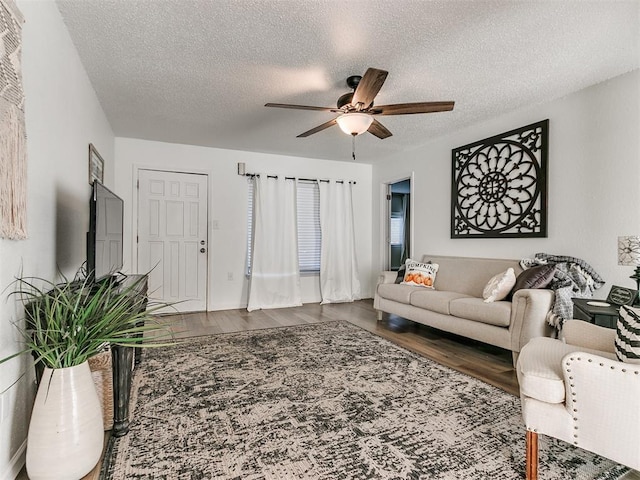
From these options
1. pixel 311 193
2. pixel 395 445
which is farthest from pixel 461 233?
pixel 395 445

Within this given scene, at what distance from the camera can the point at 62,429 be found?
1367 mm

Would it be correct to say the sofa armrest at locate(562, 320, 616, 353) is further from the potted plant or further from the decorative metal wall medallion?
the potted plant

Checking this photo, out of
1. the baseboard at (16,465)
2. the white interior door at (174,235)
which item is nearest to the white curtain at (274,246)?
the white interior door at (174,235)

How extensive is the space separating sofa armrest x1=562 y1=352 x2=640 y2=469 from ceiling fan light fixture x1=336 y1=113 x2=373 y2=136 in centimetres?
206

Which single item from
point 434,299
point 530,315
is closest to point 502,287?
point 530,315

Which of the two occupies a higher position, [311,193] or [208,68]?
[208,68]

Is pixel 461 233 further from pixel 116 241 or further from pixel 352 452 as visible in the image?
pixel 116 241

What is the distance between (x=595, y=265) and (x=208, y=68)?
361cm

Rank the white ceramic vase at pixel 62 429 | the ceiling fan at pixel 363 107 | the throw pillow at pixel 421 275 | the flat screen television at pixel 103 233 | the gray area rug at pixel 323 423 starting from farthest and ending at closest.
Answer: the throw pillow at pixel 421 275 < the ceiling fan at pixel 363 107 < the flat screen television at pixel 103 233 < the gray area rug at pixel 323 423 < the white ceramic vase at pixel 62 429

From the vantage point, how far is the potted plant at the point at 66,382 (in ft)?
4.43

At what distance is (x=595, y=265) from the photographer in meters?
2.89

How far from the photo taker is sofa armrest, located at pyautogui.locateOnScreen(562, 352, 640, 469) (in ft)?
4.00

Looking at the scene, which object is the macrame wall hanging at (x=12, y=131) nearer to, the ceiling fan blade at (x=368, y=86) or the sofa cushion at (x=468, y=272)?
the ceiling fan blade at (x=368, y=86)

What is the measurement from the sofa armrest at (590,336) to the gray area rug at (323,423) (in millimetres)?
526
